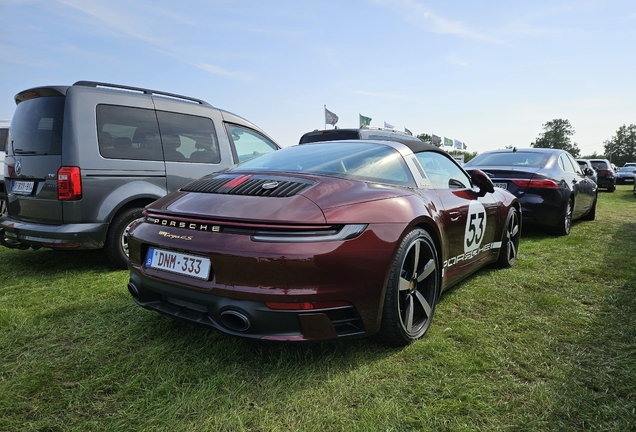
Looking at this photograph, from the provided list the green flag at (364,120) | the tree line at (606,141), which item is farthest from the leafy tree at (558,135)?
the green flag at (364,120)

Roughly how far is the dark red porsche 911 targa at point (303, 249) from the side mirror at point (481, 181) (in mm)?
848

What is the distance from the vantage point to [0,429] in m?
1.68

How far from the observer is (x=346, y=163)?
261 centimetres

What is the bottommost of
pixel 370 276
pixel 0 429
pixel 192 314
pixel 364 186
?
pixel 0 429

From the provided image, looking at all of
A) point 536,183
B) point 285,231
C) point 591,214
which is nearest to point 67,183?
point 285,231

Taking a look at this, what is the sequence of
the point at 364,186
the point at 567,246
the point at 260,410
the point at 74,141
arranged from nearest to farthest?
the point at 260,410
the point at 364,186
the point at 74,141
the point at 567,246

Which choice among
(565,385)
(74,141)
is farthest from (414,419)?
(74,141)

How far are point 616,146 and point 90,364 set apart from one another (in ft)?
399

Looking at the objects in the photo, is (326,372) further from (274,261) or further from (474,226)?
(474,226)

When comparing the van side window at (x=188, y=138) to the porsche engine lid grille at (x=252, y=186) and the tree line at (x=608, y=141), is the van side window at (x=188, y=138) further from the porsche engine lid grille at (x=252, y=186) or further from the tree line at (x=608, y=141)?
the tree line at (x=608, y=141)

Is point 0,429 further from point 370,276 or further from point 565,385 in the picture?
point 565,385

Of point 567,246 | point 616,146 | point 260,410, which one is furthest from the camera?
point 616,146

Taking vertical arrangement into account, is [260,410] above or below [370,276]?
below

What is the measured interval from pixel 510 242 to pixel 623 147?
382 feet
